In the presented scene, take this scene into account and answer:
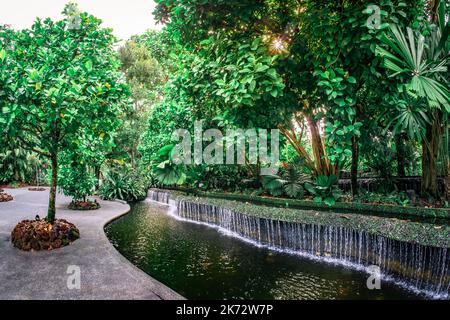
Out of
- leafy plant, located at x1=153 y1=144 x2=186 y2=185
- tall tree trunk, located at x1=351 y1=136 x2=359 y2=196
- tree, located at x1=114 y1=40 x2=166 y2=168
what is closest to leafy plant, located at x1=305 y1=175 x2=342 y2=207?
tall tree trunk, located at x1=351 y1=136 x2=359 y2=196

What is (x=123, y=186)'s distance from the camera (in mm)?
15266

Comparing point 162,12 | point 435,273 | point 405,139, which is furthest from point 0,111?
point 405,139

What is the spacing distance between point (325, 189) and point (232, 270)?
16.4ft

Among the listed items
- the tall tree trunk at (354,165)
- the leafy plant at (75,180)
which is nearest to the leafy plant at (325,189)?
the tall tree trunk at (354,165)

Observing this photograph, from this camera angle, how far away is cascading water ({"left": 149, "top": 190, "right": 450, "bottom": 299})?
189 inches

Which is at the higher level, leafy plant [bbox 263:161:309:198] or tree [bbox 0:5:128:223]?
tree [bbox 0:5:128:223]

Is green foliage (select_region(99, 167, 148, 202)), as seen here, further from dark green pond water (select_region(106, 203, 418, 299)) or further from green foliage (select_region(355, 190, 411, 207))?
green foliage (select_region(355, 190, 411, 207))

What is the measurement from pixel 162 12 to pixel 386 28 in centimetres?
509

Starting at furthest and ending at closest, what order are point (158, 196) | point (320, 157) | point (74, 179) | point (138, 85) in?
point (138, 85) < point (158, 196) < point (74, 179) < point (320, 157)

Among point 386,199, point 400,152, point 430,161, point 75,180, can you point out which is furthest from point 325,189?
point 75,180

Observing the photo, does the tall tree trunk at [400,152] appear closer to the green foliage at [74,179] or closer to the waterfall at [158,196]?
the waterfall at [158,196]

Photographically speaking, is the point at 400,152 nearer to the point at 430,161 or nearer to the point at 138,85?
the point at 430,161

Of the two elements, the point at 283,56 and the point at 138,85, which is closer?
the point at 283,56

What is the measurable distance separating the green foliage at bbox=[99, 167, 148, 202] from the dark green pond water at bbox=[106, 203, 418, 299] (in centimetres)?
684
